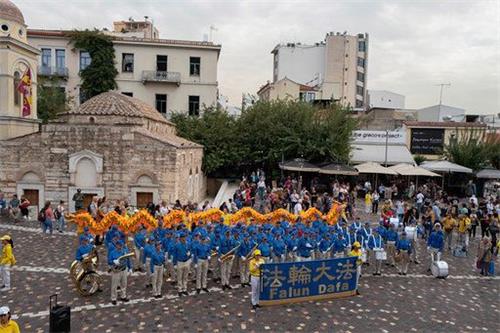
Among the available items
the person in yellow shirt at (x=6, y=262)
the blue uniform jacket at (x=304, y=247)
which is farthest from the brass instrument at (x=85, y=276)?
the blue uniform jacket at (x=304, y=247)

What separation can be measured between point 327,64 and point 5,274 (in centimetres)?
5243

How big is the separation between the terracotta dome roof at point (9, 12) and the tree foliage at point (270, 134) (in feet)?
50.8

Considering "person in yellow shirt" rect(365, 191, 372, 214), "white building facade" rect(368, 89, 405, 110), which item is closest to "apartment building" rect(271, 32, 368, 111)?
"white building facade" rect(368, 89, 405, 110)

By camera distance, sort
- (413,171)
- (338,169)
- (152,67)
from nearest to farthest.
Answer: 1. (338,169)
2. (413,171)
3. (152,67)

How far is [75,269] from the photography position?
11508 mm

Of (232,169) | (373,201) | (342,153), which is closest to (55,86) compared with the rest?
(232,169)

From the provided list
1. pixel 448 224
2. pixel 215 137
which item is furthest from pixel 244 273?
pixel 215 137

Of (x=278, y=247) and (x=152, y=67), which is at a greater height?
(x=152, y=67)

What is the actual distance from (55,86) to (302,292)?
36475 millimetres

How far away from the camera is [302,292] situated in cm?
1162

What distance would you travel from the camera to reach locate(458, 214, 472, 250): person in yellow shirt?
57.5 ft

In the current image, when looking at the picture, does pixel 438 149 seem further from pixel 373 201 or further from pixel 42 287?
pixel 42 287

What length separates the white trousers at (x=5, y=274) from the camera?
465 inches

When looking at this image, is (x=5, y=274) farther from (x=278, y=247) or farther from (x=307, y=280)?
(x=307, y=280)
